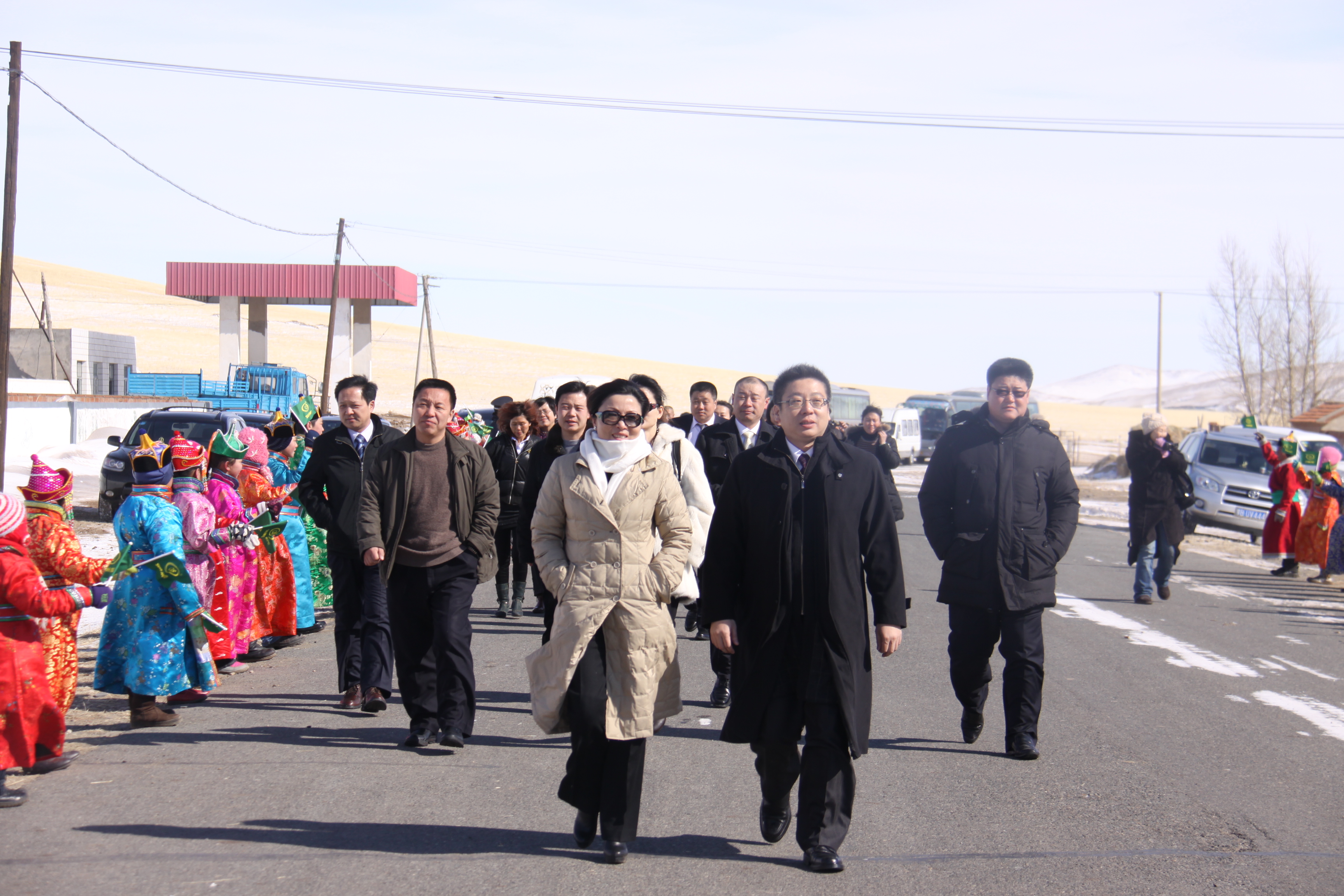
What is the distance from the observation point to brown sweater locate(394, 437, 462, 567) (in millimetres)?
6367

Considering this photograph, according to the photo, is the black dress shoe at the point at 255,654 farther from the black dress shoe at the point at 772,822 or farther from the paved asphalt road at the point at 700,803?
the black dress shoe at the point at 772,822

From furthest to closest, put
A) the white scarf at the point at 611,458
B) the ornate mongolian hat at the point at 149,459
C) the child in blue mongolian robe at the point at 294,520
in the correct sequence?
the child in blue mongolian robe at the point at 294,520
the ornate mongolian hat at the point at 149,459
the white scarf at the point at 611,458

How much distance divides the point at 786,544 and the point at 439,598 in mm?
2483

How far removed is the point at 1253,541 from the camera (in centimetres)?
2198

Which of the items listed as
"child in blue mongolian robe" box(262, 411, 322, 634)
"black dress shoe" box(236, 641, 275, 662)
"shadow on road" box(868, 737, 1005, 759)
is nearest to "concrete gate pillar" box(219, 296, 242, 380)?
"child in blue mongolian robe" box(262, 411, 322, 634)

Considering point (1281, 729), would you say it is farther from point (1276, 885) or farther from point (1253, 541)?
point (1253, 541)

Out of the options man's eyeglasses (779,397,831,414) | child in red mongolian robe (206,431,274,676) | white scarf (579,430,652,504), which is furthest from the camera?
child in red mongolian robe (206,431,274,676)

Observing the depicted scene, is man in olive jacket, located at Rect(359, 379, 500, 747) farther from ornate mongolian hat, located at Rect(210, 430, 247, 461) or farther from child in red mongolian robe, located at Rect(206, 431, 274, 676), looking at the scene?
ornate mongolian hat, located at Rect(210, 430, 247, 461)

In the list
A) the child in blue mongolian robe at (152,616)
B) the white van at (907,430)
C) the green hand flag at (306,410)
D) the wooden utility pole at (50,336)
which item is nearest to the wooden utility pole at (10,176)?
the green hand flag at (306,410)

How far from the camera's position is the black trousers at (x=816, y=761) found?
4547 mm

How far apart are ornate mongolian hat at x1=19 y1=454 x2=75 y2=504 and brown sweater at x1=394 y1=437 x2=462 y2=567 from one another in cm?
165

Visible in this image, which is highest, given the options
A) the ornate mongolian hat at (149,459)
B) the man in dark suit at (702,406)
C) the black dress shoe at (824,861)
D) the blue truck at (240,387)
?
the blue truck at (240,387)

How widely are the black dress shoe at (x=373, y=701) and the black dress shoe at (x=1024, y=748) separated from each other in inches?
144

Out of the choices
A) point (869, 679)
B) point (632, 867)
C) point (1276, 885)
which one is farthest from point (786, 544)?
point (1276, 885)
